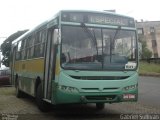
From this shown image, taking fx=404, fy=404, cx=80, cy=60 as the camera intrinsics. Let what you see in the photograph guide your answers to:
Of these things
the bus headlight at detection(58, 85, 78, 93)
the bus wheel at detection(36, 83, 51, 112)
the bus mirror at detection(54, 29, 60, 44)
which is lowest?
the bus wheel at detection(36, 83, 51, 112)

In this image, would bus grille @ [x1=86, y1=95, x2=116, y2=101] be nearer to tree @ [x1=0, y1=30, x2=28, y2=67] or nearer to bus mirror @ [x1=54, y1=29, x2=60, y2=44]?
bus mirror @ [x1=54, y1=29, x2=60, y2=44]

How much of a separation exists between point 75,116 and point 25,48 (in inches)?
244

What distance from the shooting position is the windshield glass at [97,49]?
11.7 meters

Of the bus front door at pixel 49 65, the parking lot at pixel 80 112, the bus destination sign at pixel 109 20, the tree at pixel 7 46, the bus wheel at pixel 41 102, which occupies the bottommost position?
the parking lot at pixel 80 112

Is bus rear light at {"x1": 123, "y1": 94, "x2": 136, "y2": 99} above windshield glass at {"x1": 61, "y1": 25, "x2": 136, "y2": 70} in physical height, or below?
below

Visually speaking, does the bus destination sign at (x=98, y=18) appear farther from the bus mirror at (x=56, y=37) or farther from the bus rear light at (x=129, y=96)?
the bus rear light at (x=129, y=96)

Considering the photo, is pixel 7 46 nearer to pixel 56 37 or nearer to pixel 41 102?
pixel 41 102

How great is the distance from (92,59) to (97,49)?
0.35 metres

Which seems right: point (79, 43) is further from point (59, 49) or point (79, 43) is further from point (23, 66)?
point (23, 66)

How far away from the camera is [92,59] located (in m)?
11.8

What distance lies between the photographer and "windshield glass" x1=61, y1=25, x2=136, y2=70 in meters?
11.7

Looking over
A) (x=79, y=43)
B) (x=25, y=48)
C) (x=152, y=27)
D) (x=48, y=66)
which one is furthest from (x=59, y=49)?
(x=152, y=27)

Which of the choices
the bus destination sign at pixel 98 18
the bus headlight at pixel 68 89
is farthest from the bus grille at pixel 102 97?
the bus destination sign at pixel 98 18

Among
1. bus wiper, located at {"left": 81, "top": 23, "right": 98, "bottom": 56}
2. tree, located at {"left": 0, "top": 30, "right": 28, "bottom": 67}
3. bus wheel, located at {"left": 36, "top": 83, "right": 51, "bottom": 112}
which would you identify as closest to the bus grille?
bus wiper, located at {"left": 81, "top": 23, "right": 98, "bottom": 56}
